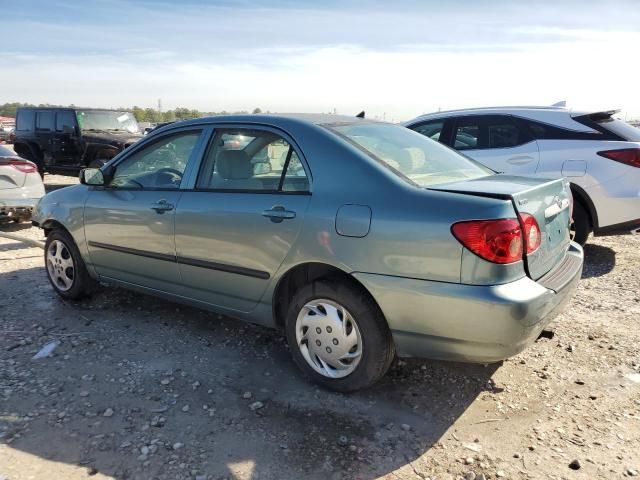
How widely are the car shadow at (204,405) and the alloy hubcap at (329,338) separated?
0.18 m

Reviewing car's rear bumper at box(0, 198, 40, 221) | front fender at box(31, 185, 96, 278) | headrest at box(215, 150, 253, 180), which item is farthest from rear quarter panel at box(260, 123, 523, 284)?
car's rear bumper at box(0, 198, 40, 221)

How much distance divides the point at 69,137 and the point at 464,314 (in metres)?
12.1

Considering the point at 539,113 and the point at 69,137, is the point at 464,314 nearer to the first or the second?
the point at 539,113

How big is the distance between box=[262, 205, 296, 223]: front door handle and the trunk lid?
0.84 metres

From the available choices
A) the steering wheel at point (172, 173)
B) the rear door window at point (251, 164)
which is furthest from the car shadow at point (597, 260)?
the steering wheel at point (172, 173)

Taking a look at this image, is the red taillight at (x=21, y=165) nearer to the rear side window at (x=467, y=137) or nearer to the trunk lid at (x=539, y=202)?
the rear side window at (x=467, y=137)

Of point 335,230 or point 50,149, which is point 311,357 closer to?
point 335,230

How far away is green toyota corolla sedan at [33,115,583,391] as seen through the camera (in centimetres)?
260

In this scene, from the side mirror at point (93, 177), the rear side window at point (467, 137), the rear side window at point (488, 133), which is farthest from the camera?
the rear side window at point (467, 137)

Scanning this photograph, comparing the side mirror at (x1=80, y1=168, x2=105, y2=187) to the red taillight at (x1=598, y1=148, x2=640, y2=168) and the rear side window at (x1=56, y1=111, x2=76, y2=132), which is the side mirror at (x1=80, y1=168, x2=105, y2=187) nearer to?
the red taillight at (x1=598, y1=148, x2=640, y2=168)

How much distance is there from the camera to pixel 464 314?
102 inches

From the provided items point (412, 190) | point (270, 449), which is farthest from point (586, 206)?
point (270, 449)

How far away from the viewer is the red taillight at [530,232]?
2.64 m

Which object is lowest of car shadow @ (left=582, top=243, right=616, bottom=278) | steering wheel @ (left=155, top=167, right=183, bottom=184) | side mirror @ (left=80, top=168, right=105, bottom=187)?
car shadow @ (left=582, top=243, right=616, bottom=278)
